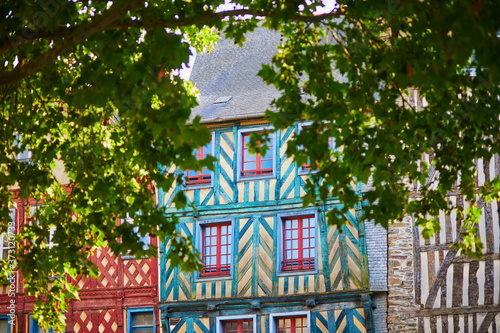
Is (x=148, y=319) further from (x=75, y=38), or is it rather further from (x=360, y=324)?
(x=75, y=38)

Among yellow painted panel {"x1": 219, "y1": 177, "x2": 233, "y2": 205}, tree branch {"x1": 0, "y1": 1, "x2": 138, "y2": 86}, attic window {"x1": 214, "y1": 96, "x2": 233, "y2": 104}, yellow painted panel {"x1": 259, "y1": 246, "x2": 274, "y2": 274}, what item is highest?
attic window {"x1": 214, "y1": 96, "x2": 233, "y2": 104}

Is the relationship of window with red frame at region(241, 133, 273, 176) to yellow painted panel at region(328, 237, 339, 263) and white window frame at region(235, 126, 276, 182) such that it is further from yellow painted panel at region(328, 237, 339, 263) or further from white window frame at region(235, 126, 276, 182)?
yellow painted panel at region(328, 237, 339, 263)

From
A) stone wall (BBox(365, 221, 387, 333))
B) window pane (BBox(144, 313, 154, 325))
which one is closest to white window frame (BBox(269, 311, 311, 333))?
→ stone wall (BBox(365, 221, 387, 333))

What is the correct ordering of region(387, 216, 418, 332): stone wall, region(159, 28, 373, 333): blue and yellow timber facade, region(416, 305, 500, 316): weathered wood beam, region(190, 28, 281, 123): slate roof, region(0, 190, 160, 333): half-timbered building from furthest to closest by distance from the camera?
1. region(190, 28, 281, 123): slate roof
2. region(0, 190, 160, 333): half-timbered building
3. region(159, 28, 373, 333): blue and yellow timber facade
4. region(387, 216, 418, 332): stone wall
5. region(416, 305, 500, 316): weathered wood beam

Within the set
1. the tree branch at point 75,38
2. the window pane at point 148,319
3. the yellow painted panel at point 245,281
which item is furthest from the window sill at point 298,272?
the tree branch at point 75,38

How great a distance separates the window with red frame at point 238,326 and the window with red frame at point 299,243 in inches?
52.7

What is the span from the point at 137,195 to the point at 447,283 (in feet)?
25.4

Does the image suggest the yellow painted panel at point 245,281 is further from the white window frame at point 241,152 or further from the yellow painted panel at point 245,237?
the white window frame at point 241,152

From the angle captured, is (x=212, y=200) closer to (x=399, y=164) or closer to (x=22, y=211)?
(x=22, y=211)

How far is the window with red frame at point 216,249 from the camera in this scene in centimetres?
1522

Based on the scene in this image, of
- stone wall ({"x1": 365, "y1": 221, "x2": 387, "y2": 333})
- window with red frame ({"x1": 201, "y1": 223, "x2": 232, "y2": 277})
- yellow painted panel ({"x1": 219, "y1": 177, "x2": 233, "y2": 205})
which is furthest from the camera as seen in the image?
yellow painted panel ({"x1": 219, "y1": 177, "x2": 233, "y2": 205})

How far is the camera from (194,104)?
250 inches

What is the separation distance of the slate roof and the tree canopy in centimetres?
706

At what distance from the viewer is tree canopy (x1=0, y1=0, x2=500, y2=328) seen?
5422mm
